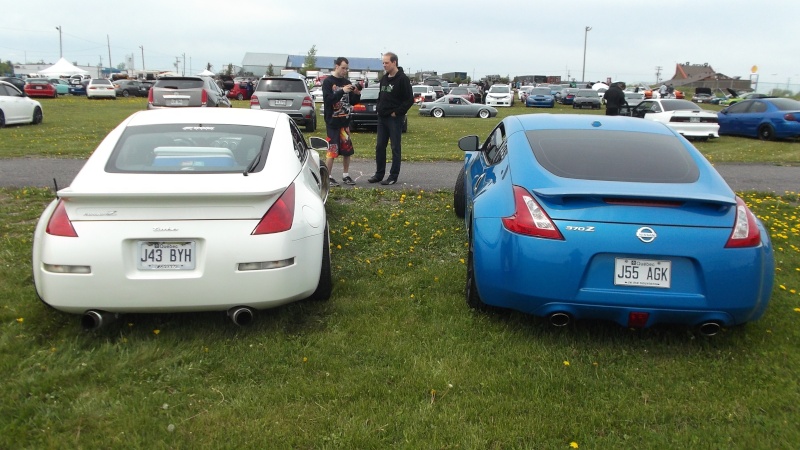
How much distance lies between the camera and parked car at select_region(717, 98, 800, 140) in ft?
58.1

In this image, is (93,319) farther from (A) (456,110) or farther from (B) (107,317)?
(A) (456,110)

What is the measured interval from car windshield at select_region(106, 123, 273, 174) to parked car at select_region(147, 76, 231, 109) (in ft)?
44.7

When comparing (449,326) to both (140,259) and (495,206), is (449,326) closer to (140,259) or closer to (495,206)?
(495,206)

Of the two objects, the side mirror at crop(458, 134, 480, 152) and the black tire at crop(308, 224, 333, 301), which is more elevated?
the side mirror at crop(458, 134, 480, 152)

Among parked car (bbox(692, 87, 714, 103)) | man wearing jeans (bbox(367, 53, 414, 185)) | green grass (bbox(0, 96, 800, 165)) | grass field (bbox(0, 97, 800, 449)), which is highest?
parked car (bbox(692, 87, 714, 103))

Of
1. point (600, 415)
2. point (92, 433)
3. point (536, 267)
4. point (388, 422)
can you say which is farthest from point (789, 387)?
point (92, 433)

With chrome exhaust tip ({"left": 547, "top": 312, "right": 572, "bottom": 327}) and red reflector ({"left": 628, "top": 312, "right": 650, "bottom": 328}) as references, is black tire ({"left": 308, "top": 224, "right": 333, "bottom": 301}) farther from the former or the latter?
red reflector ({"left": 628, "top": 312, "right": 650, "bottom": 328})

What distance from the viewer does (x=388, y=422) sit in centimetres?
289

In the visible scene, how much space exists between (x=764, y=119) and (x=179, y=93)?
1708 cm

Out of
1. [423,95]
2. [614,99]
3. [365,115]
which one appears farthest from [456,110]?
[614,99]

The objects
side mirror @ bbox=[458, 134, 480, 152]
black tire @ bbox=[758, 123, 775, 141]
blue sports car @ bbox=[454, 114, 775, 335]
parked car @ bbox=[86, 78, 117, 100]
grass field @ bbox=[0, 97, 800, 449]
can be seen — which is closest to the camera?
grass field @ bbox=[0, 97, 800, 449]

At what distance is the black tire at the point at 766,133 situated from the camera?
1822 centimetres

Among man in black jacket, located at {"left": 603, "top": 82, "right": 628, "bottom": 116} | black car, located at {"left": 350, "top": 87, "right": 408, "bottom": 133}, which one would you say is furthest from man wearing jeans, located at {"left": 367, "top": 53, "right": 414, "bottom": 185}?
man in black jacket, located at {"left": 603, "top": 82, "right": 628, "bottom": 116}

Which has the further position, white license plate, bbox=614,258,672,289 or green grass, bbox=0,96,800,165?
green grass, bbox=0,96,800,165
